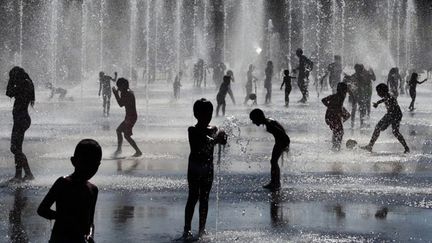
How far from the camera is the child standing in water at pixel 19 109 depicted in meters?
12.4

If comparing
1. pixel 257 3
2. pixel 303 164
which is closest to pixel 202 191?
pixel 303 164

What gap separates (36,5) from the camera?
Result: 221ft

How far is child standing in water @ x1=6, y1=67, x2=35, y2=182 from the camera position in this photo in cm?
1241

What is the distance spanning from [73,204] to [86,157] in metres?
0.32

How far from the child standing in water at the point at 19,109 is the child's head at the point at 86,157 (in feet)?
24.7

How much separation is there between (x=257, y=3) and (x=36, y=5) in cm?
2043

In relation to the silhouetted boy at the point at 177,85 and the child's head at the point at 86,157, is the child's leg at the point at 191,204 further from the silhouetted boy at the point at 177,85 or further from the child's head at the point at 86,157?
the silhouetted boy at the point at 177,85

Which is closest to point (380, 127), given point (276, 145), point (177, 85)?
point (276, 145)

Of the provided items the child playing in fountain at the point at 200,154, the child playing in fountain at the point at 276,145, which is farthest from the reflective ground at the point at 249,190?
the child playing in fountain at the point at 200,154

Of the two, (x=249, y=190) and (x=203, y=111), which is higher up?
(x=203, y=111)

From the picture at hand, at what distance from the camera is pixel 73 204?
5160mm

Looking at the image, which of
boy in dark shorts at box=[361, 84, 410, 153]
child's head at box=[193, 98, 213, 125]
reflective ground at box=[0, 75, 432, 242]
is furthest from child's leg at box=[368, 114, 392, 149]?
child's head at box=[193, 98, 213, 125]

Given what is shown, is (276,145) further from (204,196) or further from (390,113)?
(390,113)

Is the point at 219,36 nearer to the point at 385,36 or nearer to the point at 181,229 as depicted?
the point at 385,36
